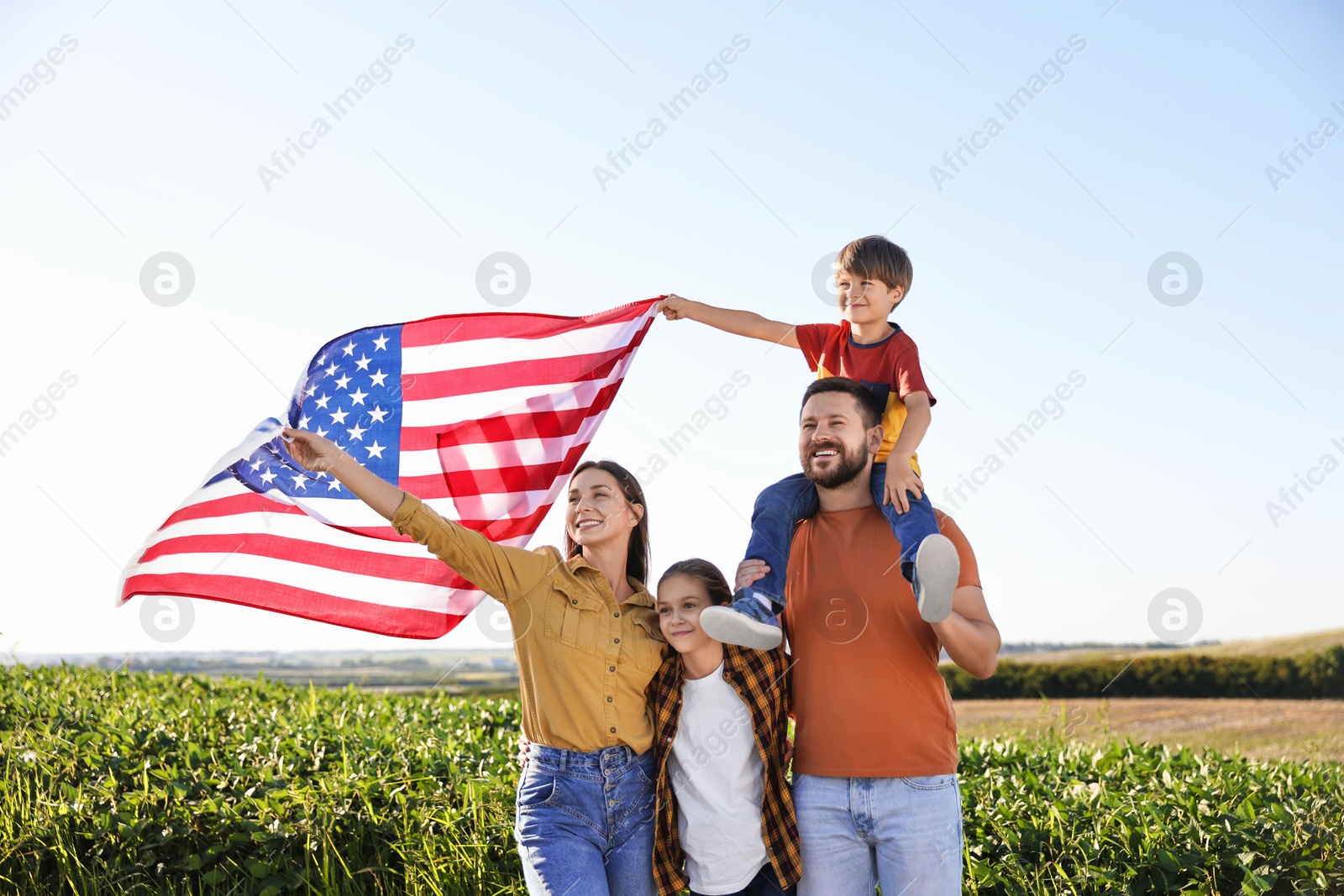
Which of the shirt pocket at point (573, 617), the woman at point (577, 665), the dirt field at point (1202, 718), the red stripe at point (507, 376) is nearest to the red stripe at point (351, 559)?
the red stripe at point (507, 376)

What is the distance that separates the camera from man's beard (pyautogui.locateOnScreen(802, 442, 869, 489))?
11.0ft

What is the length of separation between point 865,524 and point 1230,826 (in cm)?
209

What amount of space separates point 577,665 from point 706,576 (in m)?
0.55

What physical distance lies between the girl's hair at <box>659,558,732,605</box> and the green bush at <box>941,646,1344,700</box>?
11001mm

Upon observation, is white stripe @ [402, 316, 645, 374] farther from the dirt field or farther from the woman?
the dirt field

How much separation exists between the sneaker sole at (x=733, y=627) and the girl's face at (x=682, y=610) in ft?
0.61

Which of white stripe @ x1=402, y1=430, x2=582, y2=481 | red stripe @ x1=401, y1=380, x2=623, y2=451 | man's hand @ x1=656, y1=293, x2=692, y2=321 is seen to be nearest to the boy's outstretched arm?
man's hand @ x1=656, y1=293, x2=692, y2=321

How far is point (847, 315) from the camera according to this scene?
4109 millimetres

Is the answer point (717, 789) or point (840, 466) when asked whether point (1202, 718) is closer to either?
point (840, 466)

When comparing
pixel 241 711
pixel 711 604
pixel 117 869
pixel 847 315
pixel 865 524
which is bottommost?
pixel 117 869

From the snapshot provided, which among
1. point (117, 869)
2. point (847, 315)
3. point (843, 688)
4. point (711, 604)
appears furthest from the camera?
point (117, 869)

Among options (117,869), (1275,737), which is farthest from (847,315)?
(1275,737)

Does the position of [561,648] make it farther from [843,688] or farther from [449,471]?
[449,471]

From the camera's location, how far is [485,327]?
4.89 m
